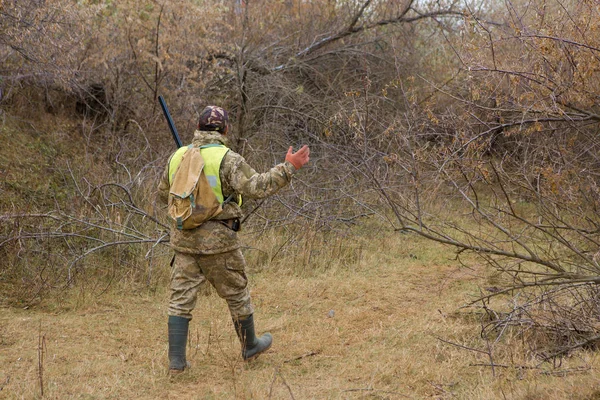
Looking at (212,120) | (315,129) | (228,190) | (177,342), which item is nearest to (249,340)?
(177,342)

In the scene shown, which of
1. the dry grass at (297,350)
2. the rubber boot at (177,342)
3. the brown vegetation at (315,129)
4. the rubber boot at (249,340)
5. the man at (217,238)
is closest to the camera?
the dry grass at (297,350)

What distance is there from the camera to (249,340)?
4.91m

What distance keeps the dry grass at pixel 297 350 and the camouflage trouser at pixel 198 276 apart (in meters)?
0.49

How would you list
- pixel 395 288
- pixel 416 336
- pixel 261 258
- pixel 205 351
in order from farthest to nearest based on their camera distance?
pixel 261 258 → pixel 395 288 → pixel 416 336 → pixel 205 351

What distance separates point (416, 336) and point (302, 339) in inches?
35.0

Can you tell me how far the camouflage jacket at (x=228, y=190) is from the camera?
4.45m

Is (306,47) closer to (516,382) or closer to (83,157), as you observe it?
(83,157)

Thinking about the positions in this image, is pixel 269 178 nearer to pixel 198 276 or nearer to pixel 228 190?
pixel 228 190

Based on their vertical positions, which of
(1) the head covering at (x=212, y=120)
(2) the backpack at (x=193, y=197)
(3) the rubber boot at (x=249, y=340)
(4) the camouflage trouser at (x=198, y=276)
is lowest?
(3) the rubber boot at (x=249, y=340)

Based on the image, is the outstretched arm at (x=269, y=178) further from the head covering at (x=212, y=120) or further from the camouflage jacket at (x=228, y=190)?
the head covering at (x=212, y=120)

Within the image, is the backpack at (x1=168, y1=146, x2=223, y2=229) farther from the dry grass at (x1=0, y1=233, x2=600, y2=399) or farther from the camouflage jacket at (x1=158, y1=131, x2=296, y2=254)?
the dry grass at (x1=0, y1=233, x2=600, y2=399)

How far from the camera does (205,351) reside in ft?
17.0

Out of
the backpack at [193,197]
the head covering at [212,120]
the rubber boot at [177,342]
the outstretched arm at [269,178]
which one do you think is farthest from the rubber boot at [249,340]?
the head covering at [212,120]

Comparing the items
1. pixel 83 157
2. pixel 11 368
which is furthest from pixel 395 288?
pixel 83 157
